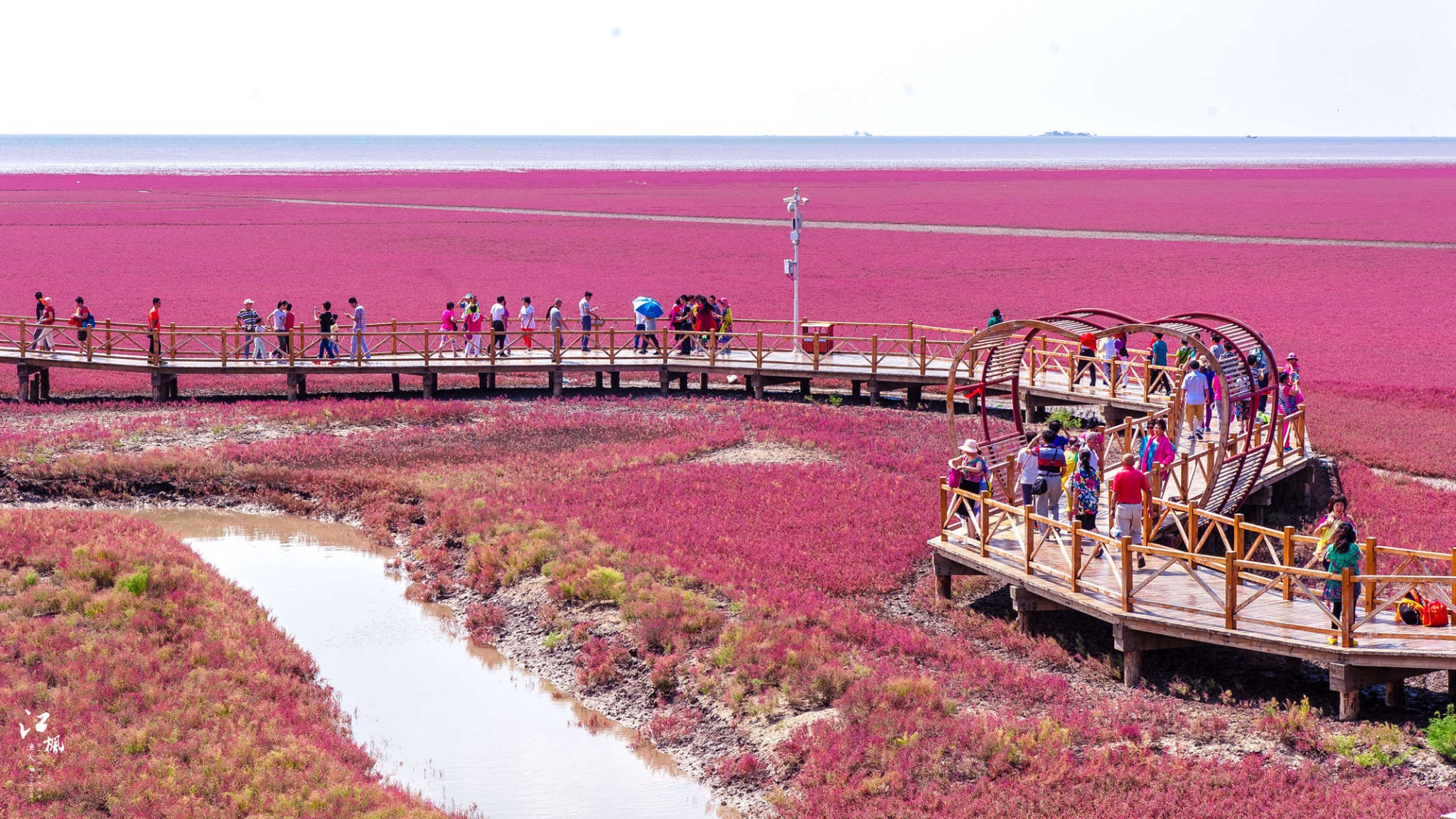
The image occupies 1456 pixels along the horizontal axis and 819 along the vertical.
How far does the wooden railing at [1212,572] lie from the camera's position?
1341 centimetres

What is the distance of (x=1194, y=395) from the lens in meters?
20.8

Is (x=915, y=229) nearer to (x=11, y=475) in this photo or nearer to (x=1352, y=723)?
(x=11, y=475)

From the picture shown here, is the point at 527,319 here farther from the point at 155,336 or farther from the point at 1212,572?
the point at 1212,572

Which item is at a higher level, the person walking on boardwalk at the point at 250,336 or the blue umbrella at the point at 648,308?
the blue umbrella at the point at 648,308

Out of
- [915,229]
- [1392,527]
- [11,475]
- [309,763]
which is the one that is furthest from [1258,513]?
[915,229]

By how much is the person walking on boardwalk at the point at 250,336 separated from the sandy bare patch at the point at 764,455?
39.1 feet

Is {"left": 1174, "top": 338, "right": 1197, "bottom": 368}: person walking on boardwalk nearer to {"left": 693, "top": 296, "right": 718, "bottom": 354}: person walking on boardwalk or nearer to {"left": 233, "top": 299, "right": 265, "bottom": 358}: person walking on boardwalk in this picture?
{"left": 693, "top": 296, "right": 718, "bottom": 354}: person walking on boardwalk

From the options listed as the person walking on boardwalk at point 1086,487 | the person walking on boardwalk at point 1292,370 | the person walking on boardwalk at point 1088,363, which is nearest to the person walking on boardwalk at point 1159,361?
the person walking on boardwalk at point 1088,363

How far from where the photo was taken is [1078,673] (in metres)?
15.2

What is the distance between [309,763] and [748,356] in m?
21.0

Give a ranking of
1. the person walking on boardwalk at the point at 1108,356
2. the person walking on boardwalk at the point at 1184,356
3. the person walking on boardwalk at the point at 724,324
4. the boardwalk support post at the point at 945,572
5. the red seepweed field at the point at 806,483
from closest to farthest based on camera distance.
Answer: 1. the red seepweed field at the point at 806,483
2. the boardwalk support post at the point at 945,572
3. the person walking on boardwalk at the point at 1184,356
4. the person walking on boardwalk at the point at 1108,356
5. the person walking on boardwalk at the point at 724,324

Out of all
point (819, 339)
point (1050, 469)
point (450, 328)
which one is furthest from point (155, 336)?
point (1050, 469)

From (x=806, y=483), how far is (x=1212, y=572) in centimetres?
848

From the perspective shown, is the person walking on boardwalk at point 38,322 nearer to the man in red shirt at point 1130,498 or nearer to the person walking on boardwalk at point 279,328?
the person walking on boardwalk at point 279,328
